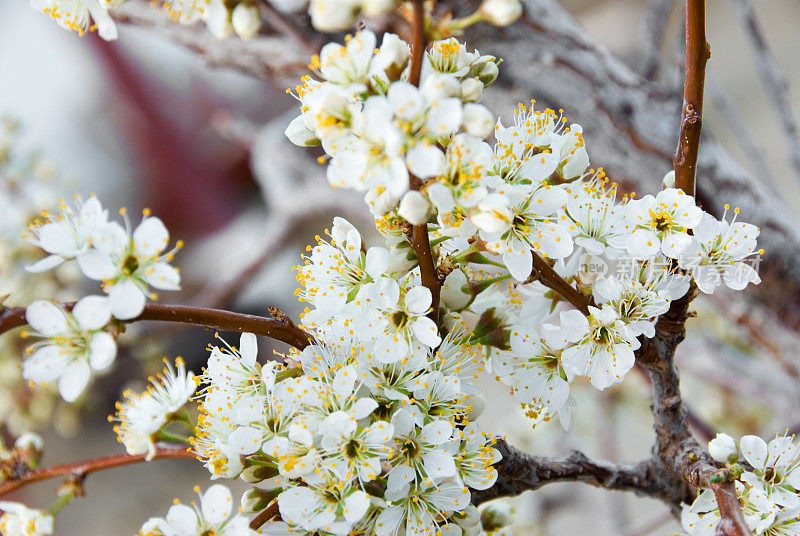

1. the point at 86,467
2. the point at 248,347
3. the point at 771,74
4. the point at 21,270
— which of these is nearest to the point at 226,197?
the point at 21,270

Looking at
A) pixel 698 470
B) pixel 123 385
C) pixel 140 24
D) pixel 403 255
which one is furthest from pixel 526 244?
pixel 123 385

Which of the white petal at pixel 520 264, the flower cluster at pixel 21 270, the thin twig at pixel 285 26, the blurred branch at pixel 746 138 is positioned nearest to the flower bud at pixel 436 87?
the white petal at pixel 520 264

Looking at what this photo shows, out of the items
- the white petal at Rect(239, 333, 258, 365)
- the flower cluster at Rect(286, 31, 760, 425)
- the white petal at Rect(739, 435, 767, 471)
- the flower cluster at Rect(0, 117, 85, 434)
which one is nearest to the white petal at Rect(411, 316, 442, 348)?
the flower cluster at Rect(286, 31, 760, 425)

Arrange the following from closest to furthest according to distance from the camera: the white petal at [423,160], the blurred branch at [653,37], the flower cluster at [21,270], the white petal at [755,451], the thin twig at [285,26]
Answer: the white petal at [423,160], the white petal at [755,451], the thin twig at [285,26], the blurred branch at [653,37], the flower cluster at [21,270]

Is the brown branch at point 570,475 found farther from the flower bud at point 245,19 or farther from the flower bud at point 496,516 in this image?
the flower bud at point 245,19

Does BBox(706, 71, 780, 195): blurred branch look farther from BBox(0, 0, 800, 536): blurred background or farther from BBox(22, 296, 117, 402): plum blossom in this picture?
BBox(22, 296, 117, 402): plum blossom

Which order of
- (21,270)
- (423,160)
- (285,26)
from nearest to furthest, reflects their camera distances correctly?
(423,160) < (285,26) < (21,270)

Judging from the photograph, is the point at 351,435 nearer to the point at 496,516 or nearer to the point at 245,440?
the point at 245,440
